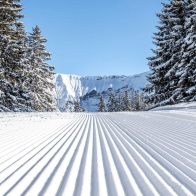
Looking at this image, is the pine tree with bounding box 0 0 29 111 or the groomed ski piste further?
the pine tree with bounding box 0 0 29 111

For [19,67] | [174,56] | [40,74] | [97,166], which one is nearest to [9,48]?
[19,67]

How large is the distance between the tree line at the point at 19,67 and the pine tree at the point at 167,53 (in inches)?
515

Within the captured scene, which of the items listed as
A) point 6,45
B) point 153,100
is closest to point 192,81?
point 153,100

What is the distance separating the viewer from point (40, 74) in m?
41.6

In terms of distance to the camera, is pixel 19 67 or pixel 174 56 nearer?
pixel 19 67

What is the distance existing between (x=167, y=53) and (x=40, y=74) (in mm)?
16183

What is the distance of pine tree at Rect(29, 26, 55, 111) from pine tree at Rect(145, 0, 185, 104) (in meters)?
12.7

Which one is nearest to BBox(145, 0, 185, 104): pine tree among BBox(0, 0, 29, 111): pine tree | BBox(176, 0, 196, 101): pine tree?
BBox(176, 0, 196, 101): pine tree

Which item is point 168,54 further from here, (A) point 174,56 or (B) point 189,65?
(B) point 189,65

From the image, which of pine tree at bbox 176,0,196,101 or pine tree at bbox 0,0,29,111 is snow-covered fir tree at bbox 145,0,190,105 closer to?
pine tree at bbox 176,0,196,101

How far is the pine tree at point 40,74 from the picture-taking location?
1485 inches

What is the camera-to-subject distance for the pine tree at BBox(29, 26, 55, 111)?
37.7 metres

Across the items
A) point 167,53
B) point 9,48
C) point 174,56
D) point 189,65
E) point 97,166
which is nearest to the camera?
point 97,166

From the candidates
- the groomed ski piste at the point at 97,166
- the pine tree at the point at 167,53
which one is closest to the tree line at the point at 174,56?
the pine tree at the point at 167,53
